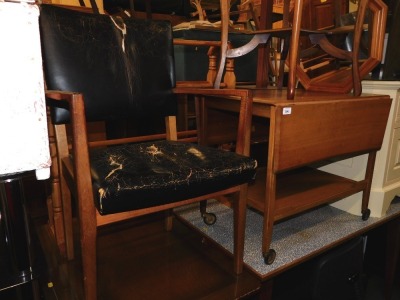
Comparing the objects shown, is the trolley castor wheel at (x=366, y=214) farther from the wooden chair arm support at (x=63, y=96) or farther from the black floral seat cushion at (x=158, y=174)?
the wooden chair arm support at (x=63, y=96)

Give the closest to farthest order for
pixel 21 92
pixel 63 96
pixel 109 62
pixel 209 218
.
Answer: pixel 21 92 → pixel 63 96 → pixel 109 62 → pixel 209 218

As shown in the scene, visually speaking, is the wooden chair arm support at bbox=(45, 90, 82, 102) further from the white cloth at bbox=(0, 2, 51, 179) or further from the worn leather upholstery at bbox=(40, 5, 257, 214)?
the worn leather upholstery at bbox=(40, 5, 257, 214)

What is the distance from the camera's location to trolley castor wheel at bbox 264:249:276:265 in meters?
1.13

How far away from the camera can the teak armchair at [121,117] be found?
772 millimetres

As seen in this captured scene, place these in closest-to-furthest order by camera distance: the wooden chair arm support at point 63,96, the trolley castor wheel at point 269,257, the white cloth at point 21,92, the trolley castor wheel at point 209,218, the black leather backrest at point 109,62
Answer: the white cloth at point 21,92 → the wooden chair arm support at point 63,96 → the black leather backrest at point 109,62 → the trolley castor wheel at point 269,257 → the trolley castor wheel at point 209,218

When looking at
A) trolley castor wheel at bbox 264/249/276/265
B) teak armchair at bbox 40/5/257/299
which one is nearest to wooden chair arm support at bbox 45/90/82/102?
teak armchair at bbox 40/5/257/299

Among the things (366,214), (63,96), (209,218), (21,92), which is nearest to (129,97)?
(63,96)

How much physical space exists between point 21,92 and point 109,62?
50 cm

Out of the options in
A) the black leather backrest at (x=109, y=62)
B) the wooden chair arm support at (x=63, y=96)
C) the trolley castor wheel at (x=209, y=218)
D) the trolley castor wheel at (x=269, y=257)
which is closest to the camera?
the wooden chair arm support at (x=63, y=96)

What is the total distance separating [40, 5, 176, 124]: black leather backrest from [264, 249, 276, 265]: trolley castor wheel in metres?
0.65

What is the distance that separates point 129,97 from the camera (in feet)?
3.77

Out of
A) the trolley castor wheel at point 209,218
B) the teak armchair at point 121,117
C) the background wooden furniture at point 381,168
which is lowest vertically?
the trolley castor wheel at point 209,218

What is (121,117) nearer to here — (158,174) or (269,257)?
(158,174)

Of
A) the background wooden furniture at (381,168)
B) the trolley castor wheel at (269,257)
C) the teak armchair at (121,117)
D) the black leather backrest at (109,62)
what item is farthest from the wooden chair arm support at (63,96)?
the background wooden furniture at (381,168)
